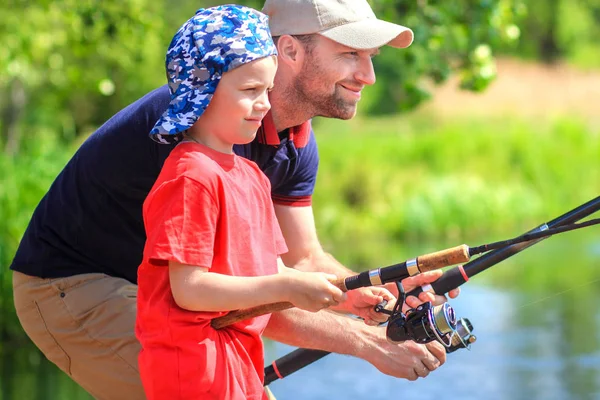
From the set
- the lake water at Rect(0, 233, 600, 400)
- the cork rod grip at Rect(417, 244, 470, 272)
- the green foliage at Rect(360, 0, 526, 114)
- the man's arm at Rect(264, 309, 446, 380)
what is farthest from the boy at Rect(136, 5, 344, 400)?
the green foliage at Rect(360, 0, 526, 114)

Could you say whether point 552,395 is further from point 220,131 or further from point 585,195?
point 585,195

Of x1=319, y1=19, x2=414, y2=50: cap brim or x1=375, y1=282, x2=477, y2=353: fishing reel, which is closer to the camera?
x1=375, y1=282, x2=477, y2=353: fishing reel

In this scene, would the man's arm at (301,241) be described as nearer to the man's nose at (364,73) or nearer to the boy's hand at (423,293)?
the boy's hand at (423,293)

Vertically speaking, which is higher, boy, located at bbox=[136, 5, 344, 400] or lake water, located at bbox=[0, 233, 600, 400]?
boy, located at bbox=[136, 5, 344, 400]

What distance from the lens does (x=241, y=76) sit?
2387mm

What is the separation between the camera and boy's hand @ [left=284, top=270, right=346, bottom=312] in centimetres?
225

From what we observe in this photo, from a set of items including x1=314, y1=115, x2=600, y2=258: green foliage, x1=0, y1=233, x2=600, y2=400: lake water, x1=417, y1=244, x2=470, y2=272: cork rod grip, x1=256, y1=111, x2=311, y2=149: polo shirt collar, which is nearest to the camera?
x1=417, y1=244, x2=470, y2=272: cork rod grip

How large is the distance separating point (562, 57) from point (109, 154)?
29.8 meters

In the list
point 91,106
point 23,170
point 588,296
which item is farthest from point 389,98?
point 23,170

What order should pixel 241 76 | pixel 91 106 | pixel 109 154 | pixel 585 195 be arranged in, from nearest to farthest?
1. pixel 241 76
2. pixel 109 154
3. pixel 585 195
4. pixel 91 106

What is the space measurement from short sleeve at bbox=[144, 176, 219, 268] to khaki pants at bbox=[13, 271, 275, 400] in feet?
2.01

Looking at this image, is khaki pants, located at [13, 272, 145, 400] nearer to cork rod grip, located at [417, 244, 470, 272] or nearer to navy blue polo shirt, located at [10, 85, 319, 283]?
navy blue polo shirt, located at [10, 85, 319, 283]

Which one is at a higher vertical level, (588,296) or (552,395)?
(552,395)

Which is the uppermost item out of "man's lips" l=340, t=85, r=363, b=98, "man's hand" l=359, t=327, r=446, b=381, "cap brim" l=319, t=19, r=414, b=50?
"cap brim" l=319, t=19, r=414, b=50
